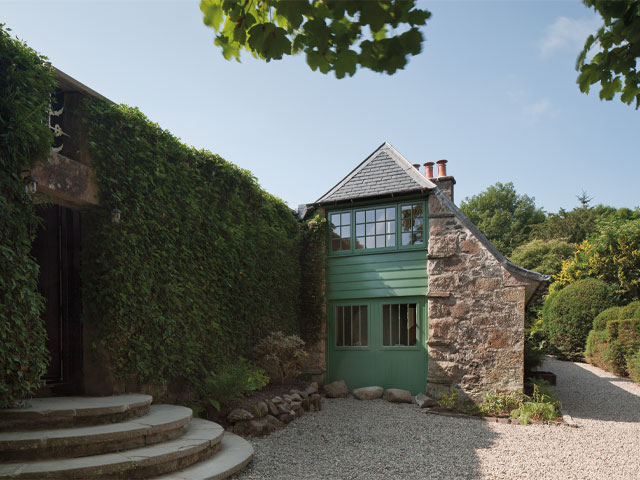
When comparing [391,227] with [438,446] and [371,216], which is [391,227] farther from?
[438,446]

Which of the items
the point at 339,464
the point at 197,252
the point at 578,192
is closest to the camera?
the point at 339,464

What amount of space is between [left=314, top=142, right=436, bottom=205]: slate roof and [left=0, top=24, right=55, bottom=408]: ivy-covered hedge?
6.47 m

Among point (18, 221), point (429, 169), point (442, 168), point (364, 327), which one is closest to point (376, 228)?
point (429, 169)

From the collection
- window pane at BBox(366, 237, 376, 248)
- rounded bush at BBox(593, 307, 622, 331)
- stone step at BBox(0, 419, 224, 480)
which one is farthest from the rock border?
rounded bush at BBox(593, 307, 622, 331)

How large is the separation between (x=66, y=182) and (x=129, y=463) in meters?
2.99

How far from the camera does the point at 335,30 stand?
212 cm

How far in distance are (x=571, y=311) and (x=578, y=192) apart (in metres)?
17.2

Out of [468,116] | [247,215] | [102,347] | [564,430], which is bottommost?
[564,430]

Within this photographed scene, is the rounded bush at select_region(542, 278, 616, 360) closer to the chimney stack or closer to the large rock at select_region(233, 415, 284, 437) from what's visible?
the chimney stack

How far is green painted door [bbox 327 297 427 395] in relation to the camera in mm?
9023

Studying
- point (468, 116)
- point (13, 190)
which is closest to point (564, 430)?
point (468, 116)

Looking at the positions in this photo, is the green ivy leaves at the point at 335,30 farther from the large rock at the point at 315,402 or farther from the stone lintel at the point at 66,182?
the large rock at the point at 315,402

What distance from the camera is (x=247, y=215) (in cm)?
802

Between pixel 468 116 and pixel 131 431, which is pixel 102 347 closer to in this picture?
pixel 131 431
